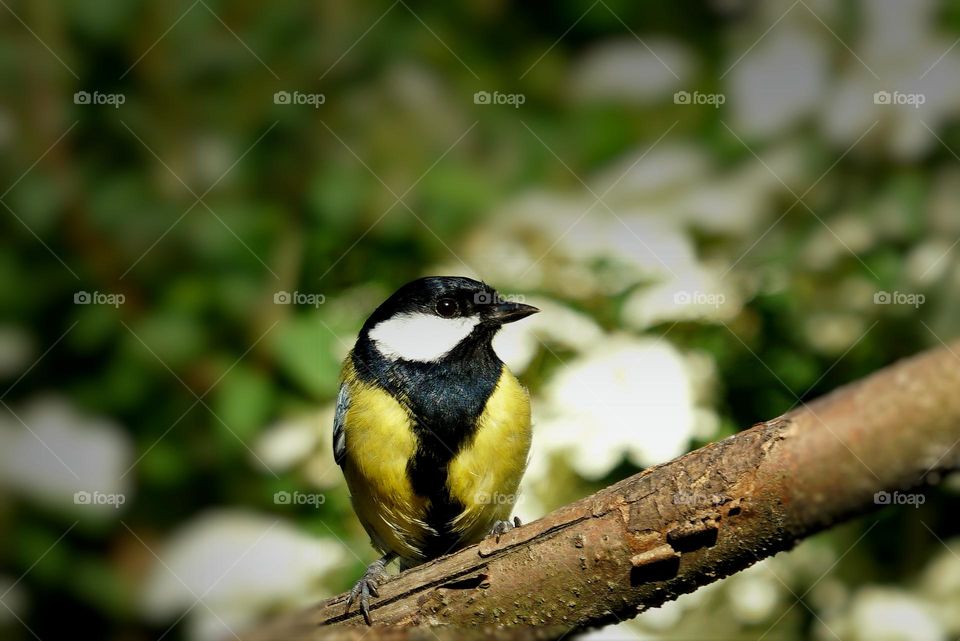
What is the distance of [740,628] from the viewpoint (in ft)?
6.06

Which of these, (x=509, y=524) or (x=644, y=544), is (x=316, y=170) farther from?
(x=644, y=544)

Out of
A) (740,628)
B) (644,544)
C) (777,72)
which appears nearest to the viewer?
(644,544)

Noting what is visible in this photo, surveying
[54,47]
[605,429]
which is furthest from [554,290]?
[54,47]

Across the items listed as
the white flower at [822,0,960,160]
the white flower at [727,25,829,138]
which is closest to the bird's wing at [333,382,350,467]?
the white flower at [727,25,829,138]

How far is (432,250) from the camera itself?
7.10 feet

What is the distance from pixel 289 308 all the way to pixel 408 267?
33cm
